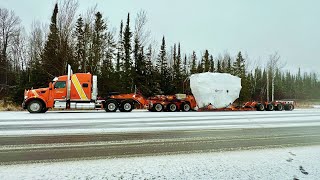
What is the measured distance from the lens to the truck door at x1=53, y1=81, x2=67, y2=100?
21297 millimetres

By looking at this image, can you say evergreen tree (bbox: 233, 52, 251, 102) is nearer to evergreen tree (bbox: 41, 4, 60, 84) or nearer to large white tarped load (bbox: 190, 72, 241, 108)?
large white tarped load (bbox: 190, 72, 241, 108)

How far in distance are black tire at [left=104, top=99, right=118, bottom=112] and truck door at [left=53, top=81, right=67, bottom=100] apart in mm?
3166

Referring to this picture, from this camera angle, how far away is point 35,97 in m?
20.7

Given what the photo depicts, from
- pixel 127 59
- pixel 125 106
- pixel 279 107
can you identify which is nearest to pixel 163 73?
pixel 127 59

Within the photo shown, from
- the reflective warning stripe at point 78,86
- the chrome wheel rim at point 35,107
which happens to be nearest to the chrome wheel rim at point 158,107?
the reflective warning stripe at point 78,86

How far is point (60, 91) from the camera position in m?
21.4

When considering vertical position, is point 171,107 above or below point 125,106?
below

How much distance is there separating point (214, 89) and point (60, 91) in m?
12.7

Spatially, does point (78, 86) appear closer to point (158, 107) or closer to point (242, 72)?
point (158, 107)

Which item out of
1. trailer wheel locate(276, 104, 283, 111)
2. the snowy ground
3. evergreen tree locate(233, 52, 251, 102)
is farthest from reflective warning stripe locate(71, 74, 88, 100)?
evergreen tree locate(233, 52, 251, 102)

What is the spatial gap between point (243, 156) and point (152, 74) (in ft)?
139

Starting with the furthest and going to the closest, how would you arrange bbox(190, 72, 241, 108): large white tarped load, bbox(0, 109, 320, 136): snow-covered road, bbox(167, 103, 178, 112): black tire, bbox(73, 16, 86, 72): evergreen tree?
bbox(73, 16, 86, 72): evergreen tree < bbox(190, 72, 241, 108): large white tarped load < bbox(167, 103, 178, 112): black tire < bbox(0, 109, 320, 136): snow-covered road

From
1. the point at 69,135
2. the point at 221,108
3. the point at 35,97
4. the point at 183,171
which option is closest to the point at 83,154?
the point at 183,171

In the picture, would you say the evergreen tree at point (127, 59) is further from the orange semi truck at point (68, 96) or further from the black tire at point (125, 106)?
the orange semi truck at point (68, 96)
